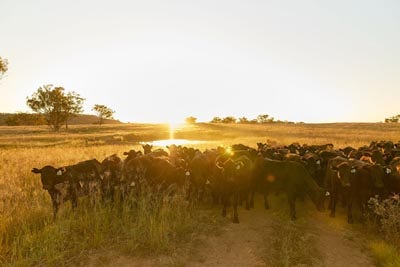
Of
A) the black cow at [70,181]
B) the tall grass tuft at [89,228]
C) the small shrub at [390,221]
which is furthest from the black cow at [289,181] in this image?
the black cow at [70,181]

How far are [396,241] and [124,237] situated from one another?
285 inches

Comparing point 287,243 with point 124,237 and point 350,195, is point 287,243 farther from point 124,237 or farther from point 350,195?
point 124,237

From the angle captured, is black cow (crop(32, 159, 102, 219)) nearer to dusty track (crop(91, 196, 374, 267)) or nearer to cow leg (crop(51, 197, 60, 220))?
cow leg (crop(51, 197, 60, 220))

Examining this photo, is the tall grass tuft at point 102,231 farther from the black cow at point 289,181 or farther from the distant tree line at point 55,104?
the distant tree line at point 55,104

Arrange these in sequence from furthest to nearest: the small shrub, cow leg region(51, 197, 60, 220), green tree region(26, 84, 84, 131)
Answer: green tree region(26, 84, 84, 131), cow leg region(51, 197, 60, 220), the small shrub

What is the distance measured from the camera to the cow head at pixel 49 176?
34.0ft

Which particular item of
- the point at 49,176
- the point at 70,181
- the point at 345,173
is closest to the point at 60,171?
the point at 49,176

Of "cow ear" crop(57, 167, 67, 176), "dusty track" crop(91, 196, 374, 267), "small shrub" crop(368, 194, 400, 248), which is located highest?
"cow ear" crop(57, 167, 67, 176)

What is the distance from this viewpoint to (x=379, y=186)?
1055 cm

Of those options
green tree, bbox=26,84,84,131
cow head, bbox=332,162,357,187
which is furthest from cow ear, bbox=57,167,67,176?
green tree, bbox=26,84,84,131

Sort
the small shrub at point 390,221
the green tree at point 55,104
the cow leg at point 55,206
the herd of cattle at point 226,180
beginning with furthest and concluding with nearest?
the green tree at point 55,104, the herd of cattle at point 226,180, the cow leg at point 55,206, the small shrub at point 390,221

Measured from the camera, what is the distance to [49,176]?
1042cm

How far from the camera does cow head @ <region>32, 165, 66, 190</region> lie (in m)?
10.4

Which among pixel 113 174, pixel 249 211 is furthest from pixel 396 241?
pixel 113 174
